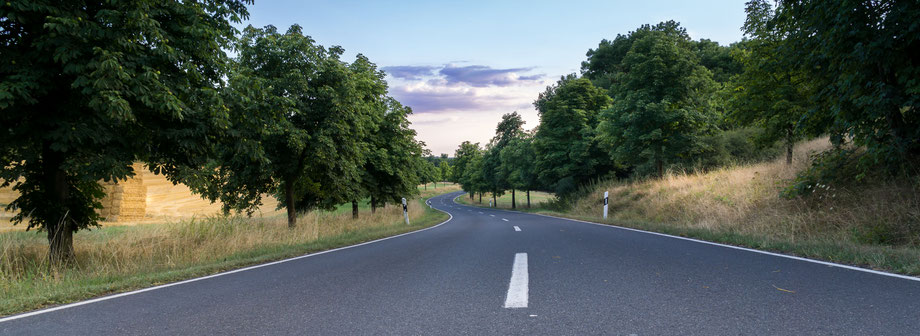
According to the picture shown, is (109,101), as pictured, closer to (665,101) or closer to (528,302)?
(528,302)

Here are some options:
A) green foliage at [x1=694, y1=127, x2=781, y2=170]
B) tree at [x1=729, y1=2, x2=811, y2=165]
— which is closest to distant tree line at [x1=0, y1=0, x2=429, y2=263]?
tree at [x1=729, y1=2, x2=811, y2=165]

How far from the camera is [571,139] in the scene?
3134 cm

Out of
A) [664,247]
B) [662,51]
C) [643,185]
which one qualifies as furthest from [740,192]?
[662,51]

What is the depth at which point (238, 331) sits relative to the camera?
2.95m

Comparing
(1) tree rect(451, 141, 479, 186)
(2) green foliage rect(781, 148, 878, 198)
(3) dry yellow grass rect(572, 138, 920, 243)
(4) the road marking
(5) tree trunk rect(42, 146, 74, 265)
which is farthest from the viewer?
(1) tree rect(451, 141, 479, 186)

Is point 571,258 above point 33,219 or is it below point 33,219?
below

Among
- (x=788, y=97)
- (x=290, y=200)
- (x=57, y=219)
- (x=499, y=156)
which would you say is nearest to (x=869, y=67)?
(x=788, y=97)

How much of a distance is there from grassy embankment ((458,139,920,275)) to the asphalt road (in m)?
1.38

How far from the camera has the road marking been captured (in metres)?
3.37

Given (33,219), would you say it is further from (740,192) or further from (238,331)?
(740,192)

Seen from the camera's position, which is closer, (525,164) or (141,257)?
(141,257)

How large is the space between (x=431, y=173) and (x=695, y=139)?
15.0 meters

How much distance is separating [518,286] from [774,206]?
31.7 feet

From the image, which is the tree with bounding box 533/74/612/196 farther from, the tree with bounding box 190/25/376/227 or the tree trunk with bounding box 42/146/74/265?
the tree trunk with bounding box 42/146/74/265
